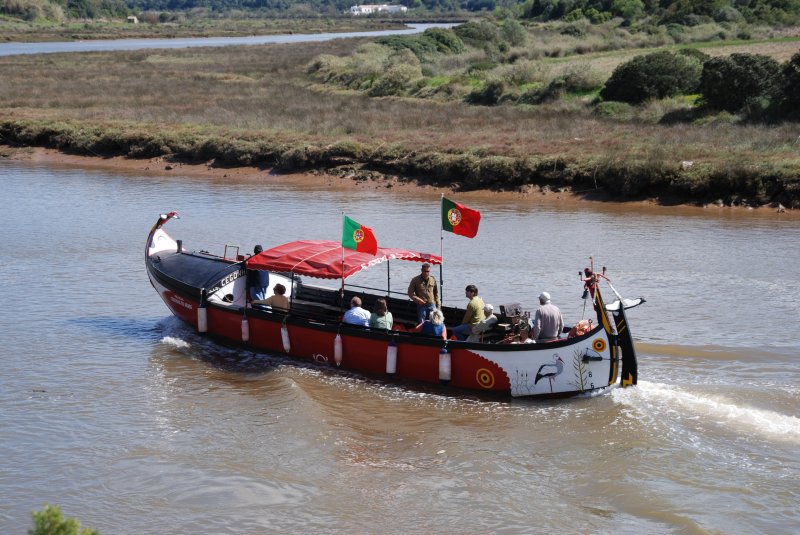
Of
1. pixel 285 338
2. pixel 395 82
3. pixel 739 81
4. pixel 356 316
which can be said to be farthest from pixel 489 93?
pixel 356 316

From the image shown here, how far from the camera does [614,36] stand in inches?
2339

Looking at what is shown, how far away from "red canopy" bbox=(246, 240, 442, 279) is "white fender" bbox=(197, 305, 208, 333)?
4.42 feet

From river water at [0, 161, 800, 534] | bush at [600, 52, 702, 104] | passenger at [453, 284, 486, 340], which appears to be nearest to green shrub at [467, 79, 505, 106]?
bush at [600, 52, 702, 104]

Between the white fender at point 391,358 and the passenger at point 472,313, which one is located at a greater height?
the passenger at point 472,313

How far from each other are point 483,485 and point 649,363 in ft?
15.6

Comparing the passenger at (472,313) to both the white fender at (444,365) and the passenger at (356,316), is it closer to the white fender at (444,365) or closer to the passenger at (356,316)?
the white fender at (444,365)

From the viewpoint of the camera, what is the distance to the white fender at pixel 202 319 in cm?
1709

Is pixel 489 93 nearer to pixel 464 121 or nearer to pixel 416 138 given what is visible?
pixel 464 121

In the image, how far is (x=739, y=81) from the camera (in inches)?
1367

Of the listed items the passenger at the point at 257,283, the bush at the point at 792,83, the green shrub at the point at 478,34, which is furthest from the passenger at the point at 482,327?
the green shrub at the point at 478,34

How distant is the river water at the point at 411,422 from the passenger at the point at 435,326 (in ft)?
3.28

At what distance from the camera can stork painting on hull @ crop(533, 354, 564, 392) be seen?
1394 cm

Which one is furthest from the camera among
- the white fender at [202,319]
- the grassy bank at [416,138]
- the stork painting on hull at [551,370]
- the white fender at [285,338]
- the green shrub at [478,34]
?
the green shrub at [478,34]

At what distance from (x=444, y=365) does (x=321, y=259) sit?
2.89m
